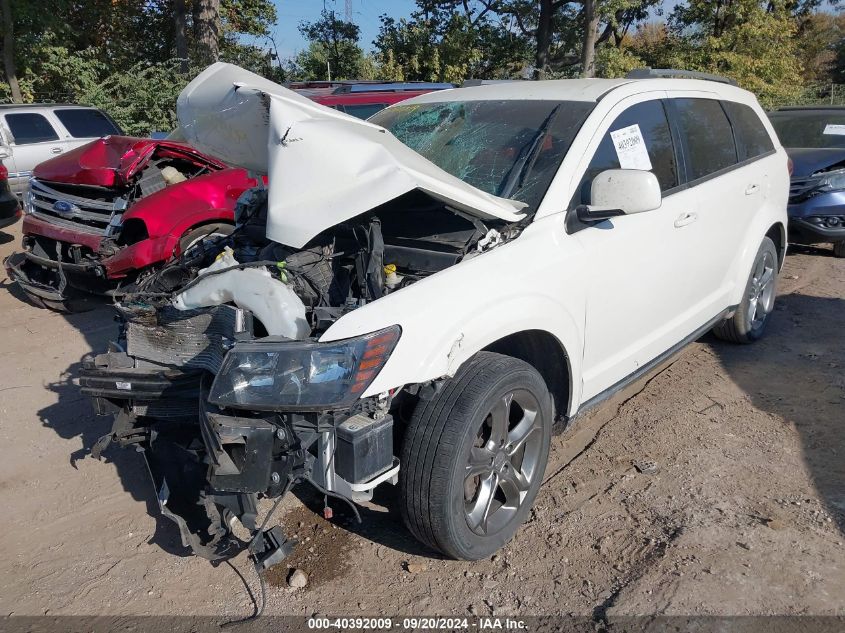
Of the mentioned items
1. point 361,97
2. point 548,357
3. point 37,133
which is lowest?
point 548,357

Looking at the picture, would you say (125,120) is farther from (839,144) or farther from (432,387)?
(432,387)

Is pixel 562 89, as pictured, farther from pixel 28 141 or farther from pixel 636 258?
pixel 28 141

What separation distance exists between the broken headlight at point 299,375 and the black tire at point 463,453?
15.4 inches

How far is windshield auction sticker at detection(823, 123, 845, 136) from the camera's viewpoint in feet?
27.9

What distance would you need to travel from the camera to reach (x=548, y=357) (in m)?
3.20

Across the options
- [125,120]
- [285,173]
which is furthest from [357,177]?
[125,120]

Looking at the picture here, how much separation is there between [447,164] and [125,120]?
46.1 feet

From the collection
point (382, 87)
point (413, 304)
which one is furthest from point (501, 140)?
point (382, 87)

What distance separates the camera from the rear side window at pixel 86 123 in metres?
11.8

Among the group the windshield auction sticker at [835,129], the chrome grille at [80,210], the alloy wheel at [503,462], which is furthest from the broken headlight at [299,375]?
the windshield auction sticker at [835,129]

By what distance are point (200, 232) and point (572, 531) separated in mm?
3878

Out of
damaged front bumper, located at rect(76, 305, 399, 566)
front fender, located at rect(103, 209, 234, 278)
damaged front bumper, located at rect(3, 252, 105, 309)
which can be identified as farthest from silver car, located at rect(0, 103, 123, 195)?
damaged front bumper, located at rect(76, 305, 399, 566)

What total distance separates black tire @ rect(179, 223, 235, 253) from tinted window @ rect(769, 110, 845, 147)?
726 cm

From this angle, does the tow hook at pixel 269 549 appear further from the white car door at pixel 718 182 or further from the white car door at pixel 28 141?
the white car door at pixel 28 141
